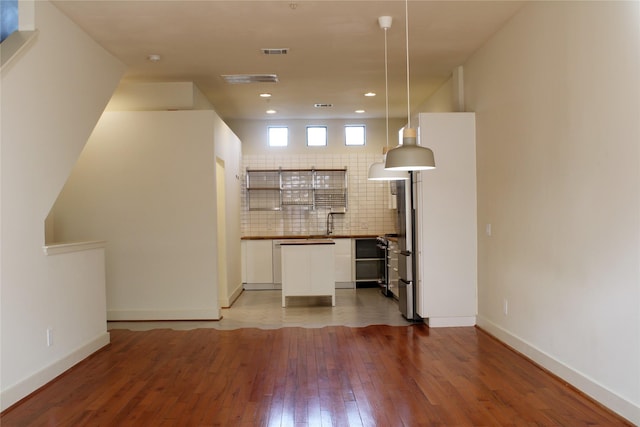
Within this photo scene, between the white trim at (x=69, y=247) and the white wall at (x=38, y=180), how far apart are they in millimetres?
77

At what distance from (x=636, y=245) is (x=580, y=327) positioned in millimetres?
827

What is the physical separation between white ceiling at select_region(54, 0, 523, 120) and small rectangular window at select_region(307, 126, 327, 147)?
206 cm

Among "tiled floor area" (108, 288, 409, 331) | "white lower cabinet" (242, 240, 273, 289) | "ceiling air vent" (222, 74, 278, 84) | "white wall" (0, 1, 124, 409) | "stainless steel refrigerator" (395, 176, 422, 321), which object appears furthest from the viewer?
"white lower cabinet" (242, 240, 273, 289)

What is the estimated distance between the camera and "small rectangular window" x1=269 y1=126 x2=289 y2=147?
8.91 metres

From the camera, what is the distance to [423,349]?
439 cm

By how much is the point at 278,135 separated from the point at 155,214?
3.66m

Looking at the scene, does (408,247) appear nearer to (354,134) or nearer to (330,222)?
(330,222)

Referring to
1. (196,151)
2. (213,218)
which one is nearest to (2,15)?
(196,151)

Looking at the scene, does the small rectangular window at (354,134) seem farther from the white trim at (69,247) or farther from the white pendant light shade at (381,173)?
the white trim at (69,247)

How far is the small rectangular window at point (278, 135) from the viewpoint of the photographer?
8.91 metres

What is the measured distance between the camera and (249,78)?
6.04m

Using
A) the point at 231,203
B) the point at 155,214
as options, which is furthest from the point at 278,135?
the point at 155,214

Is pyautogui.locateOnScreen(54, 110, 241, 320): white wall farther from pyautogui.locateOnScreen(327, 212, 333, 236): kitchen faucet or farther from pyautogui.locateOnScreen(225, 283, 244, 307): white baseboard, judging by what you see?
pyautogui.locateOnScreen(327, 212, 333, 236): kitchen faucet

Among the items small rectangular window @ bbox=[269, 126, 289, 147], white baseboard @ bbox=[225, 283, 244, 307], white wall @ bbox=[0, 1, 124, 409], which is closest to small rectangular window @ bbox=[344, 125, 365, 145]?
small rectangular window @ bbox=[269, 126, 289, 147]
